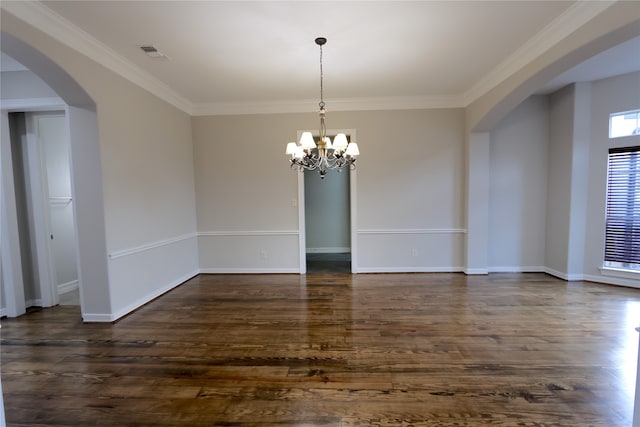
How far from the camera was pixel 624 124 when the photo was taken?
156 inches

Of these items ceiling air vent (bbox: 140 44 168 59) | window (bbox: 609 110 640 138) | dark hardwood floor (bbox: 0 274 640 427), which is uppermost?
ceiling air vent (bbox: 140 44 168 59)

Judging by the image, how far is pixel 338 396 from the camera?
1933mm

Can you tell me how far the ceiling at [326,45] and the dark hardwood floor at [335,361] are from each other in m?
2.95

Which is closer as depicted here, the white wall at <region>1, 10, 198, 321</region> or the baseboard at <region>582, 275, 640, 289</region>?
the white wall at <region>1, 10, 198, 321</region>

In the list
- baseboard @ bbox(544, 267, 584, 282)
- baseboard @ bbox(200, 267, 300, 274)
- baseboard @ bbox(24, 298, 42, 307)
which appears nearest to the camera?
baseboard @ bbox(24, 298, 42, 307)

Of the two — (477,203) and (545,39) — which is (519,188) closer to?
(477,203)

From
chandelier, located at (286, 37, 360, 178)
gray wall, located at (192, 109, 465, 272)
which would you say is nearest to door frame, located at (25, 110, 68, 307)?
gray wall, located at (192, 109, 465, 272)

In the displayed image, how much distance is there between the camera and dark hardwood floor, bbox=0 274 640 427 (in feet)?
5.93

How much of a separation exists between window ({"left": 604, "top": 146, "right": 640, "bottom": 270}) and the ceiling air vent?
20.5 feet

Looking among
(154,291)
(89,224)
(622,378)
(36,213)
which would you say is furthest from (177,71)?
(622,378)

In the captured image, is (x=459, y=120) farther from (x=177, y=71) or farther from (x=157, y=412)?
(x=157, y=412)

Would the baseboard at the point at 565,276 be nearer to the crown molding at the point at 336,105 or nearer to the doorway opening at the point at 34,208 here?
the crown molding at the point at 336,105

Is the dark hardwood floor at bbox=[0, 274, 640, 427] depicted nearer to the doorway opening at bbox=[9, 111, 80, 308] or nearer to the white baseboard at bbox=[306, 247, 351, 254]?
the doorway opening at bbox=[9, 111, 80, 308]

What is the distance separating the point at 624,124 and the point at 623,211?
126cm
